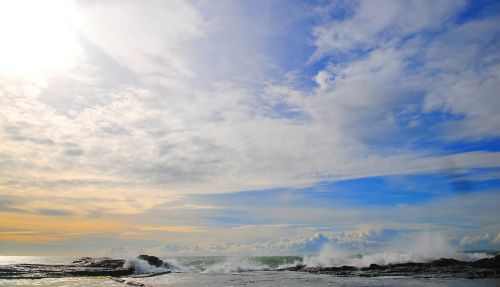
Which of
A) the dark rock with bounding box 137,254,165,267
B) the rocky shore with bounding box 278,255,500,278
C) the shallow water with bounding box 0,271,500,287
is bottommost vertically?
the shallow water with bounding box 0,271,500,287

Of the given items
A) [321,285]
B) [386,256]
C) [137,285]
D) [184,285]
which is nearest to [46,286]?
[137,285]

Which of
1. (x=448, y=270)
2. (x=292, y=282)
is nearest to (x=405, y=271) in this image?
(x=448, y=270)

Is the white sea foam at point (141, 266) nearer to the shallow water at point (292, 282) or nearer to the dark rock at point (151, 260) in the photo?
the dark rock at point (151, 260)

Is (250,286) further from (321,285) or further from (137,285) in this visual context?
(137,285)

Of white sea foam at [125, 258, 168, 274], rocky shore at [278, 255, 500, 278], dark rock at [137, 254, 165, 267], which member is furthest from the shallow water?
dark rock at [137, 254, 165, 267]

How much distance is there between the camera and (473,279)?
31.3m

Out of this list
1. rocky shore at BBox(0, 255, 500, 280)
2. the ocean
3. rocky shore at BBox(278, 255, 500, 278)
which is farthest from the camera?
rocky shore at BBox(0, 255, 500, 280)

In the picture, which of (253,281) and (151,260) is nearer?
(253,281)

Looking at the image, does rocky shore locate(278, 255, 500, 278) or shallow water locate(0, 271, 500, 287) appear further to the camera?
rocky shore locate(278, 255, 500, 278)

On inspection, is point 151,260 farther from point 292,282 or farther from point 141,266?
point 292,282

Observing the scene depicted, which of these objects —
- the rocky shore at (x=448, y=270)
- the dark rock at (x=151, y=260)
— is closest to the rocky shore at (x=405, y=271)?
the rocky shore at (x=448, y=270)

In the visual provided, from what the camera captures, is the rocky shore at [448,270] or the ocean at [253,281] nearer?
the ocean at [253,281]

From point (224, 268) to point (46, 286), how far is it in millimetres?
34479

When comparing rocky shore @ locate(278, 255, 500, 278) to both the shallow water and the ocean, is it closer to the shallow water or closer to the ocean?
the ocean
